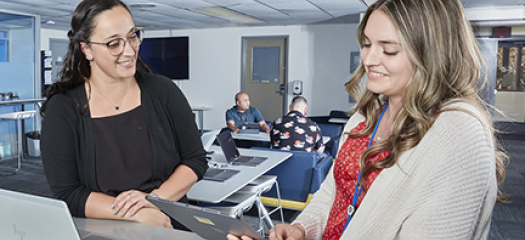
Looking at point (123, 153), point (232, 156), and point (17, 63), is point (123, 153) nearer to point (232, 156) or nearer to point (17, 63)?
point (232, 156)

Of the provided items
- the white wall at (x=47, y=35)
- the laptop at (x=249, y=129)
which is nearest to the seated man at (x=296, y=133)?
the laptop at (x=249, y=129)

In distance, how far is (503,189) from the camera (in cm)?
518

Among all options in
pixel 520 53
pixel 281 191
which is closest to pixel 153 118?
pixel 281 191

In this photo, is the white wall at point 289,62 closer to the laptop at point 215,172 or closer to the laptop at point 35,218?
the laptop at point 215,172

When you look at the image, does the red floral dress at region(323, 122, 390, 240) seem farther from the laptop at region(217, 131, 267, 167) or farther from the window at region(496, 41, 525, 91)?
the window at region(496, 41, 525, 91)

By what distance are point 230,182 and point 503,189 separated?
4026 mm

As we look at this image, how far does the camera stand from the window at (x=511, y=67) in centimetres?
939

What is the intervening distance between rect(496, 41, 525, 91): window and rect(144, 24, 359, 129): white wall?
3703 mm

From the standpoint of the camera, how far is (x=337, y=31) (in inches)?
347

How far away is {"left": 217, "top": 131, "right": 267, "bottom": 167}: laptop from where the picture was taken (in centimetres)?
344

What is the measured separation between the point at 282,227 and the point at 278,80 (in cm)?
825

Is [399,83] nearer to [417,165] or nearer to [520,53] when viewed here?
[417,165]

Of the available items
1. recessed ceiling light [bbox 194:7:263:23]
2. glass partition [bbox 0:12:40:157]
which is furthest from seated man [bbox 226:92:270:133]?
glass partition [bbox 0:12:40:157]

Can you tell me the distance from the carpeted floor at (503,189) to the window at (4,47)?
1.79m
